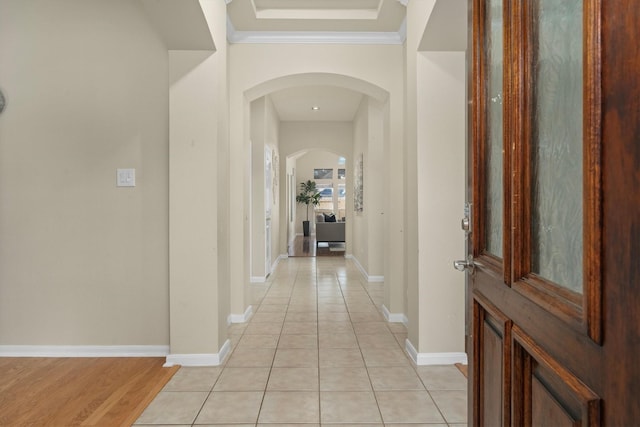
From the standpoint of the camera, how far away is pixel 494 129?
1238 mm

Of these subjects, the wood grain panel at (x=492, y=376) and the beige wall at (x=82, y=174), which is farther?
the beige wall at (x=82, y=174)

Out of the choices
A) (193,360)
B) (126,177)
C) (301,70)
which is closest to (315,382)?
(193,360)

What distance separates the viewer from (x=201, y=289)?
112 inches

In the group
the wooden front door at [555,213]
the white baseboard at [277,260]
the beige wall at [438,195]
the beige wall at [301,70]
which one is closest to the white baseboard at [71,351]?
the beige wall at [301,70]

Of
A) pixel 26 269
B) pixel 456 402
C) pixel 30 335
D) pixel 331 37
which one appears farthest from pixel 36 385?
pixel 331 37

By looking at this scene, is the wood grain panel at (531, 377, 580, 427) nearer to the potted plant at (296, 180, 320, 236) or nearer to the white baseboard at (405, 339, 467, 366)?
the white baseboard at (405, 339, 467, 366)

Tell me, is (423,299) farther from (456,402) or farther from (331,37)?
(331,37)

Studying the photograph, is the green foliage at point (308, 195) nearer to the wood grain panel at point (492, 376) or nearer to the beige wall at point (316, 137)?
the beige wall at point (316, 137)

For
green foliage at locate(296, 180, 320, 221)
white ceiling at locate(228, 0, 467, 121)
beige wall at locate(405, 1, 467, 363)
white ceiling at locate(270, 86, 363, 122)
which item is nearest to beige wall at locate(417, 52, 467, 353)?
beige wall at locate(405, 1, 467, 363)

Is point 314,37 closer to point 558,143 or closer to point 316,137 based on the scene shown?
point 558,143

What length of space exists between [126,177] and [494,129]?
2573 millimetres

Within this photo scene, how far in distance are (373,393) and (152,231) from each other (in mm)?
1875

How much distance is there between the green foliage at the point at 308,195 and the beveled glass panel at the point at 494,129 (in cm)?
1294

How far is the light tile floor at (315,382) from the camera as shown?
2.11 metres
